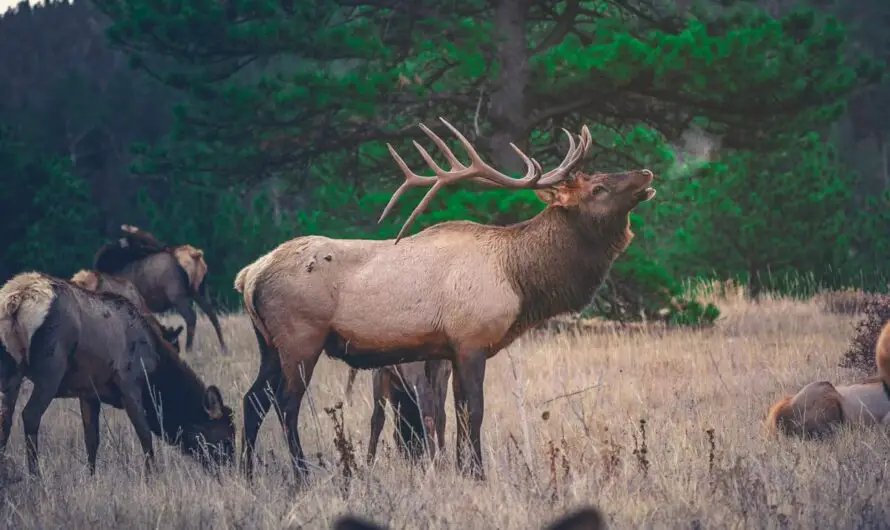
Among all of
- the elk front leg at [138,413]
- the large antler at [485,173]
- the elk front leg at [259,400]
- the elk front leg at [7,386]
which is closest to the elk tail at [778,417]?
the large antler at [485,173]

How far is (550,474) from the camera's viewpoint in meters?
5.86

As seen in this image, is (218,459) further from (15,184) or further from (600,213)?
(15,184)

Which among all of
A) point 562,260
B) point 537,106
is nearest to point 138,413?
point 562,260

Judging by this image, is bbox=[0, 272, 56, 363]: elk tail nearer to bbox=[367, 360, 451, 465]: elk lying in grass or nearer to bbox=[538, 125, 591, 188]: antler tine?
bbox=[367, 360, 451, 465]: elk lying in grass

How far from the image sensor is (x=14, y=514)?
5.76 metres

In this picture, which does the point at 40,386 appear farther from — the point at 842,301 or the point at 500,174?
the point at 842,301

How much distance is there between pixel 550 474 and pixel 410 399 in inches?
84.5

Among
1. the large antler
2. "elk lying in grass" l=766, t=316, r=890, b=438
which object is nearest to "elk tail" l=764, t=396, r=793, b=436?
"elk lying in grass" l=766, t=316, r=890, b=438

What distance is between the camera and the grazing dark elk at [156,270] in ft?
47.6

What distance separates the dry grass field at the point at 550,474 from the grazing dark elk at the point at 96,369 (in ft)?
0.78

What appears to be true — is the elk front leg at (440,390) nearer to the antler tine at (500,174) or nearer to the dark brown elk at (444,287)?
the dark brown elk at (444,287)

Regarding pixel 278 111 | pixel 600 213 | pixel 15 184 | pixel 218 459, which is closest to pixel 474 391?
pixel 600 213

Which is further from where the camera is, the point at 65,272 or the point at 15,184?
the point at 65,272

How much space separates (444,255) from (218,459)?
214 cm
